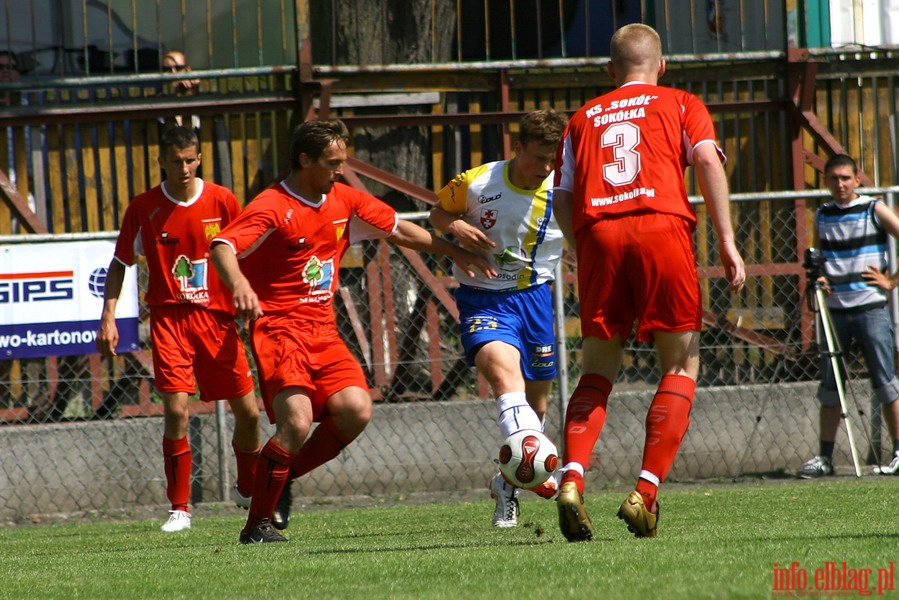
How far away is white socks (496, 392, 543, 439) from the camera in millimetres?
5938

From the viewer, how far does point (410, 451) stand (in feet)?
32.0

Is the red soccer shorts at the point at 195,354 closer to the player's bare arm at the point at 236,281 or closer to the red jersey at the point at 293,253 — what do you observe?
the red jersey at the point at 293,253

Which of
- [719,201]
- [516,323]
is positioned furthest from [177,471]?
[719,201]

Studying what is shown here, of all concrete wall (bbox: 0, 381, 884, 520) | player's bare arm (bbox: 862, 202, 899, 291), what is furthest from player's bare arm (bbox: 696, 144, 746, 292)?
concrete wall (bbox: 0, 381, 884, 520)

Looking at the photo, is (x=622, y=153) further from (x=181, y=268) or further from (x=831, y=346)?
(x=831, y=346)

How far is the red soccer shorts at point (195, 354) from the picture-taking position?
25.0ft

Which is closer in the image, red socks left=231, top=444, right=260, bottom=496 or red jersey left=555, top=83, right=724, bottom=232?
red jersey left=555, top=83, right=724, bottom=232

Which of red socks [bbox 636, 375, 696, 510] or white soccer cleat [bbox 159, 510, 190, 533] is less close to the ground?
red socks [bbox 636, 375, 696, 510]

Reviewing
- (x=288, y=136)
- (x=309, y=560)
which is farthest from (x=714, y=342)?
(x=309, y=560)

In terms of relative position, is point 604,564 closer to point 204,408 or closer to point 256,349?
point 256,349

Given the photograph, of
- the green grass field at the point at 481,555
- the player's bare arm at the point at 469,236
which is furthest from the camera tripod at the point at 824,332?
the player's bare arm at the point at 469,236

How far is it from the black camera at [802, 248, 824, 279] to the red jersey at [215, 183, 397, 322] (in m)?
4.52

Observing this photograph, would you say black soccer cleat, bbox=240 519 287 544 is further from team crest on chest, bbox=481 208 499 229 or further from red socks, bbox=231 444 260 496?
team crest on chest, bbox=481 208 499 229

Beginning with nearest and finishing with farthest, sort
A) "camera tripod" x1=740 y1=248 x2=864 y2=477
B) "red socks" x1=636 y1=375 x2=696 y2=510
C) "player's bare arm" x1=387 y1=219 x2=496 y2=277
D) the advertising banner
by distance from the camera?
"red socks" x1=636 y1=375 x2=696 y2=510 → "player's bare arm" x1=387 y1=219 x2=496 y2=277 → the advertising banner → "camera tripod" x1=740 y1=248 x2=864 y2=477
